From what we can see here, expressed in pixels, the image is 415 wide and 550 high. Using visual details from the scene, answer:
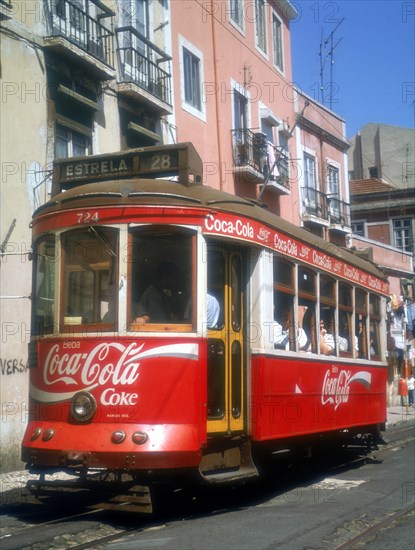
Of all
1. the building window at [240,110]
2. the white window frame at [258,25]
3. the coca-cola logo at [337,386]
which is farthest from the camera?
the white window frame at [258,25]

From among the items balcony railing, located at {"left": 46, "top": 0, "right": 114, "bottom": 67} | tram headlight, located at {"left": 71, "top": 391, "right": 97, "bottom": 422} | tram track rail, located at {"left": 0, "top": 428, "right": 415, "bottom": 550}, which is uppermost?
balcony railing, located at {"left": 46, "top": 0, "right": 114, "bottom": 67}

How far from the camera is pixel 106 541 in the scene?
6895 mm

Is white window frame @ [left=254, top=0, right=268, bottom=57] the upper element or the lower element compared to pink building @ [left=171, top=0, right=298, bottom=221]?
upper

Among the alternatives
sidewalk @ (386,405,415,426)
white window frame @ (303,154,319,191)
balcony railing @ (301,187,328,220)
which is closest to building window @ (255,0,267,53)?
white window frame @ (303,154,319,191)

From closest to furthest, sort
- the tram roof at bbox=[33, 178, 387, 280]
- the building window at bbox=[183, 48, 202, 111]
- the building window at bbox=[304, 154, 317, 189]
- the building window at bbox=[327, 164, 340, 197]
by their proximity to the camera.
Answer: the tram roof at bbox=[33, 178, 387, 280], the building window at bbox=[183, 48, 202, 111], the building window at bbox=[304, 154, 317, 189], the building window at bbox=[327, 164, 340, 197]

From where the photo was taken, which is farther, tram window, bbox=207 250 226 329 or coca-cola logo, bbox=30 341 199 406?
tram window, bbox=207 250 226 329

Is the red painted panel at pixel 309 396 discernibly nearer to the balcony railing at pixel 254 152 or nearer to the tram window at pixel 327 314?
the tram window at pixel 327 314

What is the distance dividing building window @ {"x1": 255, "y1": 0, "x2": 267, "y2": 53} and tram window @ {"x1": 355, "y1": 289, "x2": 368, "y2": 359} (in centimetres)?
1327

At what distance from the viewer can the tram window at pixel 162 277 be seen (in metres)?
7.70

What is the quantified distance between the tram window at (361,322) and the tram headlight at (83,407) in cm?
545

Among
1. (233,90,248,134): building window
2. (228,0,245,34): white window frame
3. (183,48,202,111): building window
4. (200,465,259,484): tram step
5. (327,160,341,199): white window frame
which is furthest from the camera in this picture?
(327,160,341,199): white window frame

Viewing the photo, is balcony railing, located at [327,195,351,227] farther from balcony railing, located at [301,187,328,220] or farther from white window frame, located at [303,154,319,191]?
white window frame, located at [303,154,319,191]

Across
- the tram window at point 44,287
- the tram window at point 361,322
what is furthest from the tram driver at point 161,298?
the tram window at point 361,322

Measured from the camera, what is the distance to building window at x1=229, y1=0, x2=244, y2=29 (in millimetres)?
22078
